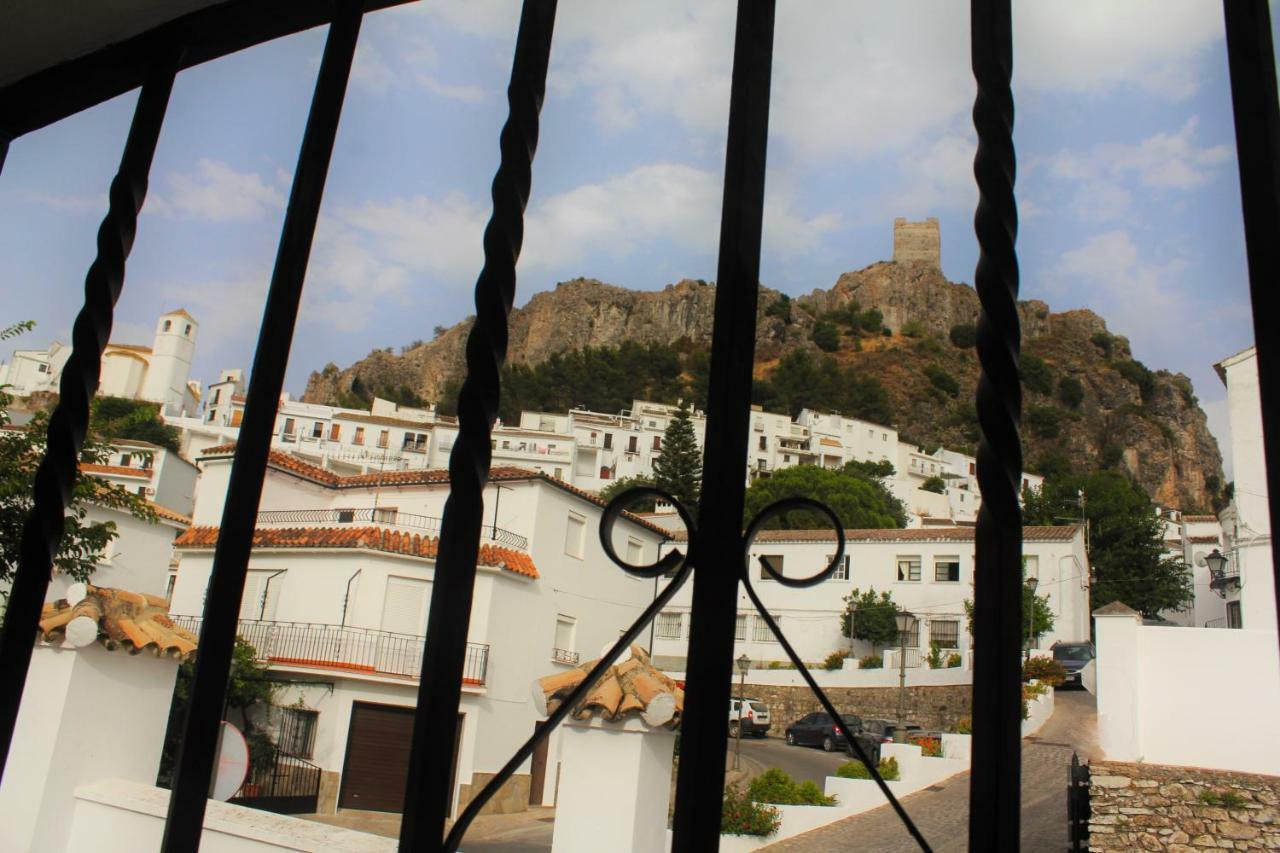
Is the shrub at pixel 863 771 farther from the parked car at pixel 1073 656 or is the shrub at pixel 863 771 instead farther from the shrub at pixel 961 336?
the shrub at pixel 961 336

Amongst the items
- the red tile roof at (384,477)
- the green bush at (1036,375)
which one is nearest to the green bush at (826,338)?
the green bush at (1036,375)

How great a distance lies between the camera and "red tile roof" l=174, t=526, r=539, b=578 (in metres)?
12.7

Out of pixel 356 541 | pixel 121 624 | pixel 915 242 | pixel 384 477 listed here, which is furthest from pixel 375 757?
pixel 915 242

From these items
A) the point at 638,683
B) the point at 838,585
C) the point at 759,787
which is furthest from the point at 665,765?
the point at 838,585

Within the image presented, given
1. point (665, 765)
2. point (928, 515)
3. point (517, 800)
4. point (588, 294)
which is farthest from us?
point (588, 294)

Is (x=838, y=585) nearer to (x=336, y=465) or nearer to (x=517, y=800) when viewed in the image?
(x=517, y=800)

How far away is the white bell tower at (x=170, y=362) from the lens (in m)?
36.4

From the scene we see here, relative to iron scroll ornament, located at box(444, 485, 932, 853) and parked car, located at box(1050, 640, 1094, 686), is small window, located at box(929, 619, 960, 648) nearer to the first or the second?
parked car, located at box(1050, 640, 1094, 686)

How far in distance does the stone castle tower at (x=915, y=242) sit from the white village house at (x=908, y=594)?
42666 mm

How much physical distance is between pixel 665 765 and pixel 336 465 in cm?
3295

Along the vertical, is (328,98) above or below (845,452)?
below

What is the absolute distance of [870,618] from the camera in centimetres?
2034

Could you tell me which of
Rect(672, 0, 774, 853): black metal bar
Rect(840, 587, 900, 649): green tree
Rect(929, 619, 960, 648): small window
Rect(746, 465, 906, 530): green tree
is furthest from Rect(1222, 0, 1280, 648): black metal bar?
Rect(746, 465, 906, 530): green tree

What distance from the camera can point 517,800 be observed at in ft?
33.6
